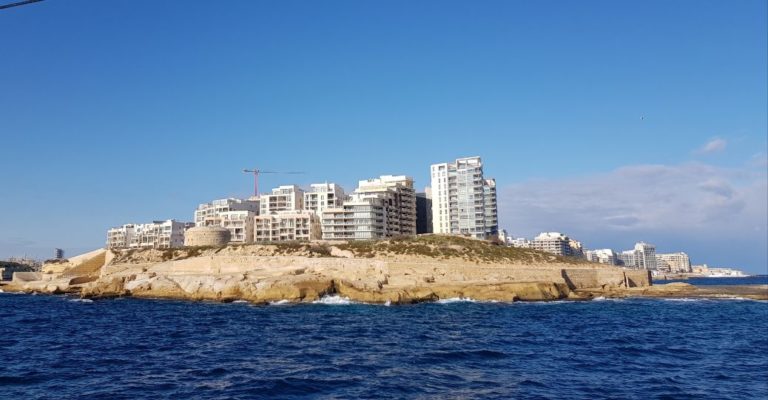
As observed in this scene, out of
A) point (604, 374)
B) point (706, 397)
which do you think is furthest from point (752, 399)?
point (604, 374)

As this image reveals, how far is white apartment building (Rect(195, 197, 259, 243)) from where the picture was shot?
145750 millimetres

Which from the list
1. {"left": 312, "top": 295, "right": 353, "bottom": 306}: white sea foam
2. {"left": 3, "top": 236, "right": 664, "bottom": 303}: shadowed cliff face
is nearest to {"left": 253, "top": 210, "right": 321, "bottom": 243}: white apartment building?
{"left": 3, "top": 236, "right": 664, "bottom": 303}: shadowed cliff face

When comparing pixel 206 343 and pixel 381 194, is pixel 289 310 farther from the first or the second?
pixel 381 194

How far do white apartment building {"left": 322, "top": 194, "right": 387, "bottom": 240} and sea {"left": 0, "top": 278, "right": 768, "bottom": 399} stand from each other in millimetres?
69415

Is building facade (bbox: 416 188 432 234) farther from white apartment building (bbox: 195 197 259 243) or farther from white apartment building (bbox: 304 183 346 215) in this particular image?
white apartment building (bbox: 195 197 259 243)

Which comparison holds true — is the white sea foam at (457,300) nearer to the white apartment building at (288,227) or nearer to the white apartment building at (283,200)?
the white apartment building at (288,227)

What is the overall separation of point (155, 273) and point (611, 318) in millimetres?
76156

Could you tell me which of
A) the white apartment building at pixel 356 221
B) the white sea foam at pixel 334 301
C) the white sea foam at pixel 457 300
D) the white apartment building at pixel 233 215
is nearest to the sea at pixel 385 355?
the white sea foam at pixel 334 301

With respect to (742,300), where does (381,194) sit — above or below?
above

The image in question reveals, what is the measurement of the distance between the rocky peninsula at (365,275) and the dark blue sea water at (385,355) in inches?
776

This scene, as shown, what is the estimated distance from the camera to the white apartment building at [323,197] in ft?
486

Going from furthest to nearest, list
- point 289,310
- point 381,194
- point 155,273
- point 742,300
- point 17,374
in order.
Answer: point 381,194 < point 155,273 < point 742,300 < point 289,310 < point 17,374

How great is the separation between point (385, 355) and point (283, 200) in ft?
435

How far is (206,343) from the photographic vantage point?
3441cm
